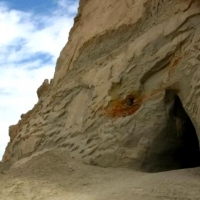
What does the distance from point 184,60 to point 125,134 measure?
4.82 feet

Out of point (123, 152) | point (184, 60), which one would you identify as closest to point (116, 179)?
point (123, 152)

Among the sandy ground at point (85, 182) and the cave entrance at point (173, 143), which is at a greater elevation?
the cave entrance at point (173, 143)

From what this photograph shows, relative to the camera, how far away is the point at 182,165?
7598mm

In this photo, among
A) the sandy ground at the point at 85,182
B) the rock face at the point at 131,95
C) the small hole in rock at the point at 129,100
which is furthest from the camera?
the small hole in rock at the point at 129,100

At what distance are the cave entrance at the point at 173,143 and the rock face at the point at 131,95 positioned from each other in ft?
0.05

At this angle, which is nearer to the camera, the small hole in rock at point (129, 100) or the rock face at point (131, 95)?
the rock face at point (131, 95)

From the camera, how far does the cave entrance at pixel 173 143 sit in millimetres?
7211

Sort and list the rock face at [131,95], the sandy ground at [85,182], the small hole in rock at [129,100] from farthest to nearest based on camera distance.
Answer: the small hole in rock at [129,100] → the rock face at [131,95] → the sandy ground at [85,182]

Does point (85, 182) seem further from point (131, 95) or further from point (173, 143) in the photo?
point (131, 95)

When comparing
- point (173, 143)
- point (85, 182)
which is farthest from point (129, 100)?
point (85, 182)

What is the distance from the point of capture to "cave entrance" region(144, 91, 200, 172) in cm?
721

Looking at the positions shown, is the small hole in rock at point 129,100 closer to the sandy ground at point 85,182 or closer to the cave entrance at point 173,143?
the cave entrance at point 173,143

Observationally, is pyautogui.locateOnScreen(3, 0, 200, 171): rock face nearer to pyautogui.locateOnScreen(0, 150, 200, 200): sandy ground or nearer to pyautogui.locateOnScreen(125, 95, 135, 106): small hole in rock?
pyautogui.locateOnScreen(125, 95, 135, 106): small hole in rock

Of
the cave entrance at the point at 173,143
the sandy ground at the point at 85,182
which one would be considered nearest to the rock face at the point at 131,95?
the cave entrance at the point at 173,143
